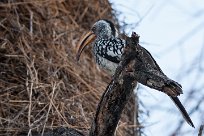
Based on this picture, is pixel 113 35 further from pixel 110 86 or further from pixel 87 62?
pixel 110 86

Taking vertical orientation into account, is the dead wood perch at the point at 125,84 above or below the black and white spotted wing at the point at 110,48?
below

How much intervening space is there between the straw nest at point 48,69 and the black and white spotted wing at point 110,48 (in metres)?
0.24

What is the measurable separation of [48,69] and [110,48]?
1.24 ft

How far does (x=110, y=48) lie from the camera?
10.2 ft

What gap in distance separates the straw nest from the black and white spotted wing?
0.24 metres

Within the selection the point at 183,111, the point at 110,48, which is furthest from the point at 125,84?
the point at 110,48

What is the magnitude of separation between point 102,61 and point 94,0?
1.00 m

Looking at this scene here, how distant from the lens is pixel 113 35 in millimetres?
3301

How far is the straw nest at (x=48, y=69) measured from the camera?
2.97 meters

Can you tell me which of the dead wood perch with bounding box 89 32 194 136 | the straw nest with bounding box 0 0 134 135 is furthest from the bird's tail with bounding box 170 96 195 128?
the straw nest with bounding box 0 0 134 135

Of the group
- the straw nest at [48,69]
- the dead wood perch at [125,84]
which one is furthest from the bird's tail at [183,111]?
the straw nest at [48,69]

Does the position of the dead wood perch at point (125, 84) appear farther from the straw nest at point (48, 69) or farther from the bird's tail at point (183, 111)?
the straw nest at point (48, 69)

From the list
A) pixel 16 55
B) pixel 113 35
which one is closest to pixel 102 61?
pixel 113 35

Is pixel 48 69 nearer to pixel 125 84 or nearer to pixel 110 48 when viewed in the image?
pixel 110 48
